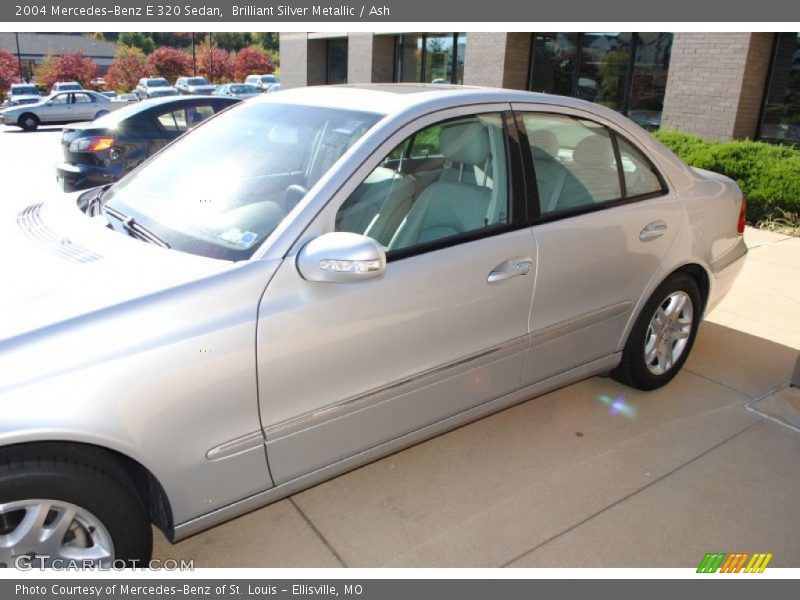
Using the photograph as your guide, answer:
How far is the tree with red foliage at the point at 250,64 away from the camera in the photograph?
57.1m

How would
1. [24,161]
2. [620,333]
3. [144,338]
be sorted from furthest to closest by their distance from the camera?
[24,161], [620,333], [144,338]

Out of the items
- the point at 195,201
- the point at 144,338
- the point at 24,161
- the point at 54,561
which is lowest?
the point at 24,161

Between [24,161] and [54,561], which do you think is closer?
[54,561]

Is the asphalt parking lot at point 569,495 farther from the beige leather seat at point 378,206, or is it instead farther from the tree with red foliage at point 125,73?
the tree with red foliage at point 125,73

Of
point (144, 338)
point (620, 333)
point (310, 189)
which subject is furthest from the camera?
point (620, 333)

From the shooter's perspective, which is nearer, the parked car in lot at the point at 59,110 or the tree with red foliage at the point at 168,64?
the parked car in lot at the point at 59,110

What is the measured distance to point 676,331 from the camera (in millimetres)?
3951

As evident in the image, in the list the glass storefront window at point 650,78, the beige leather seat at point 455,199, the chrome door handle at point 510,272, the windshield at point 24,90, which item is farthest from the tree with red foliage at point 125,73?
the chrome door handle at point 510,272

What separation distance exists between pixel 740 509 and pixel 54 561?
274cm

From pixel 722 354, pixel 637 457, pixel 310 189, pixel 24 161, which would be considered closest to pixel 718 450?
pixel 637 457

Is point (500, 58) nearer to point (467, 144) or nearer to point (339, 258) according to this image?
point (467, 144)

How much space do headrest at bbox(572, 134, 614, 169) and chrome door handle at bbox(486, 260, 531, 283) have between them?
2.68 ft

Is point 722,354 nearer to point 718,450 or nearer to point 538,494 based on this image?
point 718,450

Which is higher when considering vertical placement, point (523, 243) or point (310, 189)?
point (310, 189)
